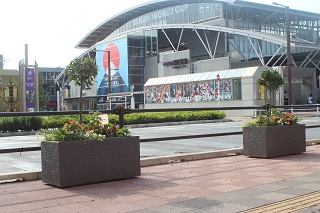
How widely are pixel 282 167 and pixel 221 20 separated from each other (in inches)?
2433

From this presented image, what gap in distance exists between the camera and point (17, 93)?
3391 cm

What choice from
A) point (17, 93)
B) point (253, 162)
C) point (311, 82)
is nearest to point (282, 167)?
point (253, 162)

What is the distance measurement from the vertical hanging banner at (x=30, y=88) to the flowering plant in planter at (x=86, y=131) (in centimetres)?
2565

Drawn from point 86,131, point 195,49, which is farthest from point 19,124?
point 195,49

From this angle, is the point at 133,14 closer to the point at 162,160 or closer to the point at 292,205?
the point at 162,160

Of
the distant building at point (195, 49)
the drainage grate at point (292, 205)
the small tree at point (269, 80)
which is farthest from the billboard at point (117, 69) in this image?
the drainage grate at point (292, 205)

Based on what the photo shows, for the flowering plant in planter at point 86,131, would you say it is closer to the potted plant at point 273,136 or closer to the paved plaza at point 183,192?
the paved plaza at point 183,192

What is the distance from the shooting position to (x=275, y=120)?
8.93 m

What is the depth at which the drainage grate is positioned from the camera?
446 centimetres

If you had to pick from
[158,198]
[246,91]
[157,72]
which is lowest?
[158,198]

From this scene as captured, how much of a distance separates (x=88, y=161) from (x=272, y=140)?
4.37 metres

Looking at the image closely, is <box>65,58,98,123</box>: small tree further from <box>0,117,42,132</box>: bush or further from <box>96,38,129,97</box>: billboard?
<box>96,38,129,97</box>: billboard

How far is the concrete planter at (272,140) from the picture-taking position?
28.3 ft

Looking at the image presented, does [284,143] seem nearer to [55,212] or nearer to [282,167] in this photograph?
[282,167]
